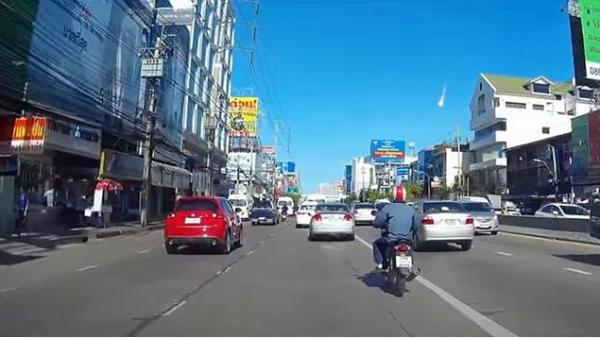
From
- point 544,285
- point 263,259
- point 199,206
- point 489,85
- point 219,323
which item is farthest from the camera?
point 489,85

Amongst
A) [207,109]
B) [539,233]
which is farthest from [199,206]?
[207,109]

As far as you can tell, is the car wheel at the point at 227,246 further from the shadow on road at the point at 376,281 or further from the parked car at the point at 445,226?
the shadow on road at the point at 376,281

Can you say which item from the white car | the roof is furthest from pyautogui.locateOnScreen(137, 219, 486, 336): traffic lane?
the roof

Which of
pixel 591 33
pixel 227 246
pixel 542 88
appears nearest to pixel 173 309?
pixel 227 246

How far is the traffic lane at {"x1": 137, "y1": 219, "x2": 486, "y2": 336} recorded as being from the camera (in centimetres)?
785

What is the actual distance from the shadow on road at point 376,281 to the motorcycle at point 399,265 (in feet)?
1.02

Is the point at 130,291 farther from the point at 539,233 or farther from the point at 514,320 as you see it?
the point at 539,233

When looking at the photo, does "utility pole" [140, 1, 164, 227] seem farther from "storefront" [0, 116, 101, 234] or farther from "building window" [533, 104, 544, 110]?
"building window" [533, 104, 544, 110]

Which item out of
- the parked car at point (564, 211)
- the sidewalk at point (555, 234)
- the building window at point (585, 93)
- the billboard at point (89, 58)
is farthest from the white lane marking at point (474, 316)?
the building window at point (585, 93)

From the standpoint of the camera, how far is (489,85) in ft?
281

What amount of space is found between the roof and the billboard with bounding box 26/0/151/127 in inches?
2386

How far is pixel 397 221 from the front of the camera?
36.7 feet

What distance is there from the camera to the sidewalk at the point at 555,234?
26203mm

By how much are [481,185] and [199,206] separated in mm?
73967
